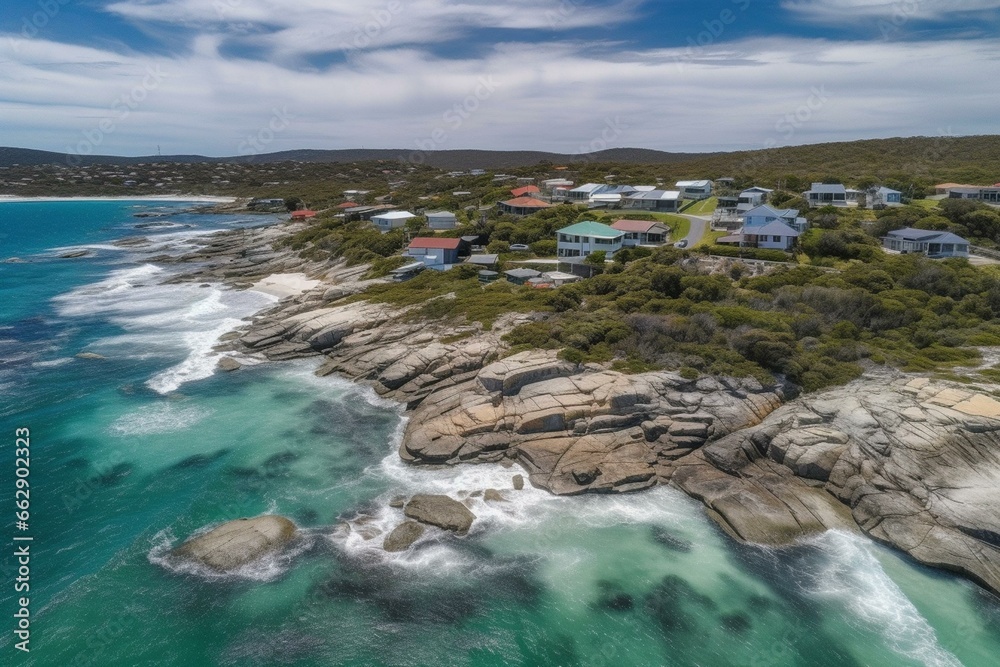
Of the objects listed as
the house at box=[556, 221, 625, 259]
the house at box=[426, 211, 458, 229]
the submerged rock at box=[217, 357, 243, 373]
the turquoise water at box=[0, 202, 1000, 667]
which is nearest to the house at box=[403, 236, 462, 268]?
the house at box=[556, 221, 625, 259]

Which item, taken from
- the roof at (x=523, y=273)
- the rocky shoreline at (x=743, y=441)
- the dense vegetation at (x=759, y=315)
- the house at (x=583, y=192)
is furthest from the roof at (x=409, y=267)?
the house at (x=583, y=192)

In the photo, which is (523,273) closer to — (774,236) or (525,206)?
(774,236)

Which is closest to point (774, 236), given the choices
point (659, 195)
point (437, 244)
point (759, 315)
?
point (759, 315)

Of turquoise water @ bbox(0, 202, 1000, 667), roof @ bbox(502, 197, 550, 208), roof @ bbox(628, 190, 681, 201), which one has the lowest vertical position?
turquoise water @ bbox(0, 202, 1000, 667)

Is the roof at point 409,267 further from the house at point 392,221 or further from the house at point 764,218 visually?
the house at point 764,218

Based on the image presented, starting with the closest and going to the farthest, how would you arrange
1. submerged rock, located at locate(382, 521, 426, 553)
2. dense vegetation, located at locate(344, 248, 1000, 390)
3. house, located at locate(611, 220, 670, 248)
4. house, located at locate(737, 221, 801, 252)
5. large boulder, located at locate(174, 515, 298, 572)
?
large boulder, located at locate(174, 515, 298, 572)
submerged rock, located at locate(382, 521, 426, 553)
dense vegetation, located at locate(344, 248, 1000, 390)
house, located at locate(737, 221, 801, 252)
house, located at locate(611, 220, 670, 248)

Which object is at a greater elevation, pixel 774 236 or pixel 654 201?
pixel 654 201

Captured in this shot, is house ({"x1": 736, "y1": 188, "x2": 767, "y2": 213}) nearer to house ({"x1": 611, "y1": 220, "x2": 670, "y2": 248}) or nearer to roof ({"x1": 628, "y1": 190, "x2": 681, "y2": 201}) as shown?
roof ({"x1": 628, "y1": 190, "x2": 681, "y2": 201})

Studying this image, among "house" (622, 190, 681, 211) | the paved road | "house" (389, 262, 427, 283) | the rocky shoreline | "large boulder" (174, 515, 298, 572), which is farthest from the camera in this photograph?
"house" (622, 190, 681, 211)
